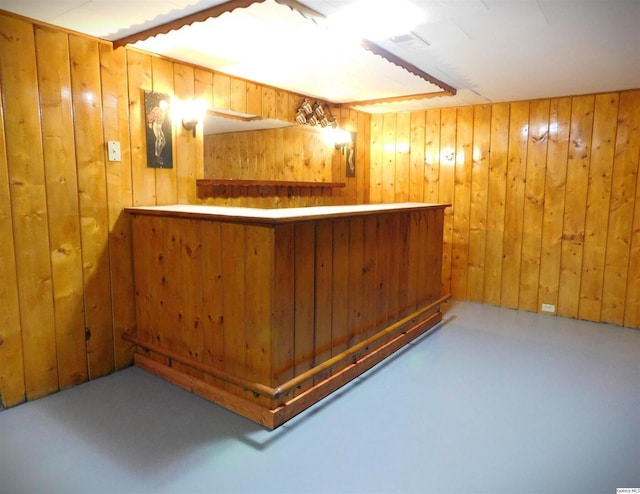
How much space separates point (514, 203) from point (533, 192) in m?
0.19

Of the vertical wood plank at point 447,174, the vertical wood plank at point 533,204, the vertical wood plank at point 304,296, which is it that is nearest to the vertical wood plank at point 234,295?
the vertical wood plank at point 304,296

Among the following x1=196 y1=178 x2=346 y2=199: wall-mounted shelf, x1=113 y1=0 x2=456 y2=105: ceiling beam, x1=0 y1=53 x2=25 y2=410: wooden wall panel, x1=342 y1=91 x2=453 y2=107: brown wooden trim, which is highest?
x1=113 y1=0 x2=456 y2=105: ceiling beam

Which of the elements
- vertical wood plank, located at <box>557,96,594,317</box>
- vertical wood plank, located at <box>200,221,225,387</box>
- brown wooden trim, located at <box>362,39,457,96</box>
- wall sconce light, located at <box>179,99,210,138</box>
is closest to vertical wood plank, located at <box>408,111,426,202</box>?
brown wooden trim, located at <box>362,39,457,96</box>

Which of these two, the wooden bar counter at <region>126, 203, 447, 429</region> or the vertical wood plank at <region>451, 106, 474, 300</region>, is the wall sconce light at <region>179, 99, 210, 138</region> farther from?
→ the vertical wood plank at <region>451, 106, 474, 300</region>

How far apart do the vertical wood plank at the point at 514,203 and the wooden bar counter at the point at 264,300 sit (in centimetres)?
164

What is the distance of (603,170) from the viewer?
3.79 meters

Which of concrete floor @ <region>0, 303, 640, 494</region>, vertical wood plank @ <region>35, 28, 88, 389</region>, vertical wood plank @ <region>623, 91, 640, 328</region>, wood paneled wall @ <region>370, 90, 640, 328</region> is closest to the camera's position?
concrete floor @ <region>0, 303, 640, 494</region>

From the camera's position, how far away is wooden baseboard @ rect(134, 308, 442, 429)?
7.23 ft

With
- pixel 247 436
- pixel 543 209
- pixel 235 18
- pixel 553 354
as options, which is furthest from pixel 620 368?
pixel 235 18

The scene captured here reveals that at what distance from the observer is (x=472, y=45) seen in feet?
8.50

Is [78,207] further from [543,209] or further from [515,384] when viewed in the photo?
[543,209]

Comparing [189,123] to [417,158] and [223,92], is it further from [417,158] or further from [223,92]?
[417,158]

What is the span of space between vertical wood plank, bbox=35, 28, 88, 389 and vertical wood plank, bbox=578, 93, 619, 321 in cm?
394

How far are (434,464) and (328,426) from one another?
Result: 21.2 inches
